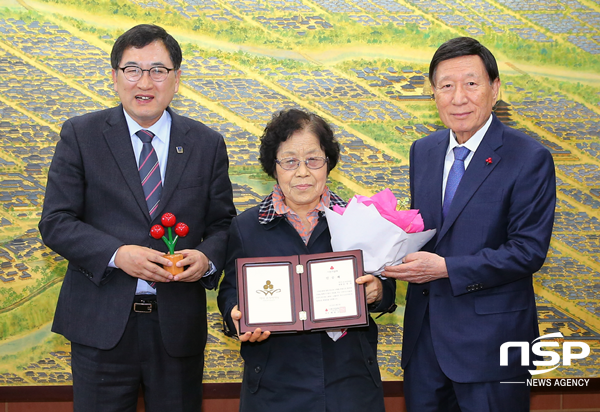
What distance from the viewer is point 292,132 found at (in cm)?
191

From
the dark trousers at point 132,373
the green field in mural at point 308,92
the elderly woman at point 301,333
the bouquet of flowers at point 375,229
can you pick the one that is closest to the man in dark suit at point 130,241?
the dark trousers at point 132,373

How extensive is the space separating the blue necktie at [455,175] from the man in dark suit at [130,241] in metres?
0.84

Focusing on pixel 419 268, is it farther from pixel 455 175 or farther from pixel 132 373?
pixel 132 373

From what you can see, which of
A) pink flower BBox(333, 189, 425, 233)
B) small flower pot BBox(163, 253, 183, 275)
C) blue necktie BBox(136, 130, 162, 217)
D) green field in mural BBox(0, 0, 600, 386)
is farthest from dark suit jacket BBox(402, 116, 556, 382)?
green field in mural BBox(0, 0, 600, 386)

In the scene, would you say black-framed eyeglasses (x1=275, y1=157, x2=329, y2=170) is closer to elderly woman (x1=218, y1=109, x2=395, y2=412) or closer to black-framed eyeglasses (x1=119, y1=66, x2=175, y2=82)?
elderly woman (x1=218, y1=109, x2=395, y2=412)

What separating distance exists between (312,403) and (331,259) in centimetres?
48

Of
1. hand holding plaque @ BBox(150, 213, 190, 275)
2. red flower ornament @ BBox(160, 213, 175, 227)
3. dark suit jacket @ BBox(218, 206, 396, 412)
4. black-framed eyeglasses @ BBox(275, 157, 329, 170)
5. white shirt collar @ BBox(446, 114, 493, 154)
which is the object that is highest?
white shirt collar @ BBox(446, 114, 493, 154)

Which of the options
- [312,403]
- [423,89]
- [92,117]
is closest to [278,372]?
[312,403]

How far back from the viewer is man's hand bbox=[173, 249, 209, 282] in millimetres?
1891

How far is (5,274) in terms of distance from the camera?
3574mm

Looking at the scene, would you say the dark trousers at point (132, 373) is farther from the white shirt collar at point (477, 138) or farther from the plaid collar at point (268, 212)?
the white shirt collar at point (477, 138)

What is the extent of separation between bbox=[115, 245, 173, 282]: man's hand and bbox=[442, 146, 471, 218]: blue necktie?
1015 millimetres

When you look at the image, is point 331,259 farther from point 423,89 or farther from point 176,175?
point 423,89

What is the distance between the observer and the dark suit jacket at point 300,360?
5.81ft
